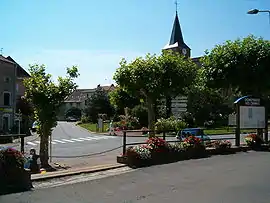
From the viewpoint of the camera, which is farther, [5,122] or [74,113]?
[74,113]

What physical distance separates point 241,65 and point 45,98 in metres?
10.7

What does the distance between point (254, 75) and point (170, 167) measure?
10095 mm

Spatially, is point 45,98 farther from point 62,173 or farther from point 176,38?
point 176,38

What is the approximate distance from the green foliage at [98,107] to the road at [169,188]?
2391 inches

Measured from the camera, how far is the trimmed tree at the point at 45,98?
14.1 metres

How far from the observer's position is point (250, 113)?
18.6 m

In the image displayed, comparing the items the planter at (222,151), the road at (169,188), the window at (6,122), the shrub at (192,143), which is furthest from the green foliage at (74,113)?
the road at (169,188)

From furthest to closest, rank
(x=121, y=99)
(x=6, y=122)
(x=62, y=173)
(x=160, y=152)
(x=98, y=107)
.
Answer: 1. (x=98, y=107)
2. (x=121, y=99)
3. (x=6, y=122)
4. (x=160, y=152)
5. (x=62, y=173)

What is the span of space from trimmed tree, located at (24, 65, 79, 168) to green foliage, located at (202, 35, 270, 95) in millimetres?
9059

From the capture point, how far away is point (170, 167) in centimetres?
1105

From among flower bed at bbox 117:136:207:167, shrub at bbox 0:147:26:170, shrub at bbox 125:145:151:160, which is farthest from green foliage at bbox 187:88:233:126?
shrub at bbox 0:147:26:170

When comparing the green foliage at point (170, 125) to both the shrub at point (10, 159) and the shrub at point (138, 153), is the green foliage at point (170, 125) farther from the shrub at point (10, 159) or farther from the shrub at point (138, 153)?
the shrub at point (10, 159)

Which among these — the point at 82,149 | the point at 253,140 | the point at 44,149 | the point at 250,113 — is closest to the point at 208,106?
the point at 82,149

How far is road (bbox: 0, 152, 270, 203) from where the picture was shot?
275 inches
